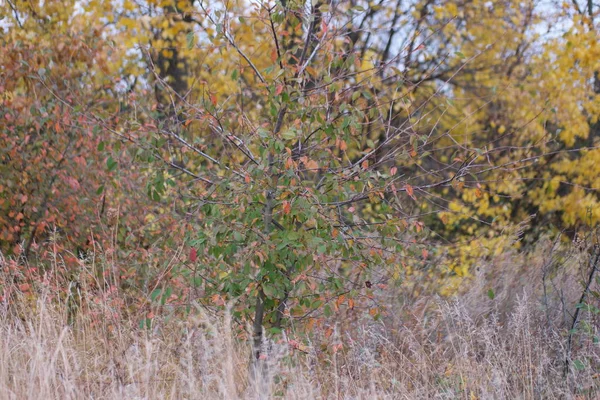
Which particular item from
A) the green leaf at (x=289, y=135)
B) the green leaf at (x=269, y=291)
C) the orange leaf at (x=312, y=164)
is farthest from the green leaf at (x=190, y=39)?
the green leaf at (x=269, y=291)

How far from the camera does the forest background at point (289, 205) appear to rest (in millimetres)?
3826

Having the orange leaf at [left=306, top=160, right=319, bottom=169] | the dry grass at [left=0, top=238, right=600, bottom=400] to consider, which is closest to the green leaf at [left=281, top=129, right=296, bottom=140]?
the orange leaf at [left=306, top=160, right=319, bottom=169]

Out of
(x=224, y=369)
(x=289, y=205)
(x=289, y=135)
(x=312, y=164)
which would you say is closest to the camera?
(x=224, y=369)

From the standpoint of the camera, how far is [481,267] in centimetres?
608

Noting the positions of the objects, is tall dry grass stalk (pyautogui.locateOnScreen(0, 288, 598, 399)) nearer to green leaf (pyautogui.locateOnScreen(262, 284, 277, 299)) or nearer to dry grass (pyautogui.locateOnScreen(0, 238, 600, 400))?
dry grass (pyautogui.locateOnScreen(0, 238, 600, 400))

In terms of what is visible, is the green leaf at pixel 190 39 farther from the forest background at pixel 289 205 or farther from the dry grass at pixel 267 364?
the dry grass at pixel 267 364

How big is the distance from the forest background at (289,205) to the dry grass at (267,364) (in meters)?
0.04

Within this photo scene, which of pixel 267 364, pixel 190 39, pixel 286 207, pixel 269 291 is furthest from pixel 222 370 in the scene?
pixel 190 39

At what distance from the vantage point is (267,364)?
3592 mm

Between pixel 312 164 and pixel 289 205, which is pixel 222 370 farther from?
pixel 312 164

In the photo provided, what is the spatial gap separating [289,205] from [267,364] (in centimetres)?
79

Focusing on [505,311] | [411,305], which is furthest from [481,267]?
[411,305]

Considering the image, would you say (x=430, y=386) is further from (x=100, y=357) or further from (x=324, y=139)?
(x=100, y=357)

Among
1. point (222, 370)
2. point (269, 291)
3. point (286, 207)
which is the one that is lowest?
point (222, 370)
